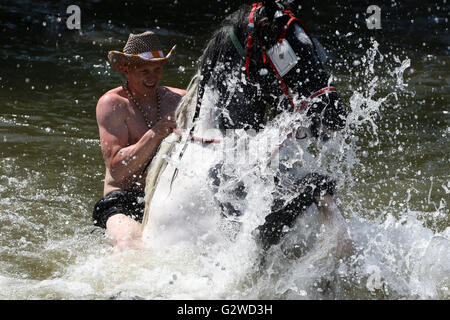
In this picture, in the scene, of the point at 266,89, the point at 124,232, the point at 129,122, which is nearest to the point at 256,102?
Answer: the point at 266,89

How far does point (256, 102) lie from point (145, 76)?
1217 millimetres

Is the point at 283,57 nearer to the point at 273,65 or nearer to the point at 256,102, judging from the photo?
the point at 273,65

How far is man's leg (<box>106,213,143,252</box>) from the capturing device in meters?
3.55

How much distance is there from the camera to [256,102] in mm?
2998

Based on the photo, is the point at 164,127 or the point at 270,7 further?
the point at 164,127

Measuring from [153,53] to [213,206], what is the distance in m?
1.21


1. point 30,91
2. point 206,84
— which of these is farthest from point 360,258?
point 30,91

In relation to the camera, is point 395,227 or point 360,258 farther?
point 395,227

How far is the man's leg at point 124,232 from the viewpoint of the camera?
3547 millimetres

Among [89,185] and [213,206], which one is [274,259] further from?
[89,185]

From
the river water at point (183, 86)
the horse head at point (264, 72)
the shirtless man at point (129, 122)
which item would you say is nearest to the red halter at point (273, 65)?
the horse head at point (264, 72)

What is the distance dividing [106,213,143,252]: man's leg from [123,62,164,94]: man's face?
0.72m

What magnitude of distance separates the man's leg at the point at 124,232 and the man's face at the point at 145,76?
0.72m
